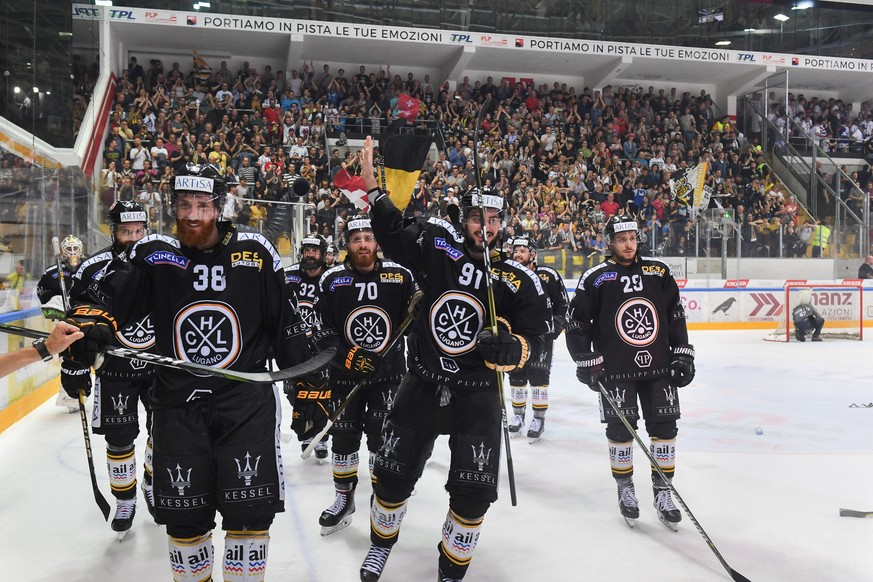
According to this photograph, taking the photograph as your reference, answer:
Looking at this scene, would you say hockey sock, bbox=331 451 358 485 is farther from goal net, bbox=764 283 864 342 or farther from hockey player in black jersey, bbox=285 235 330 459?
goal net, bbox=764 283 864 342

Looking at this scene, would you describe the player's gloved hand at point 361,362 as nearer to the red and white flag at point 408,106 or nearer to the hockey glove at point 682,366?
the hockey glove at point 682,366

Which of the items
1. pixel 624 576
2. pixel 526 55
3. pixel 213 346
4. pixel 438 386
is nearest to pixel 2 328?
pixel 213 346

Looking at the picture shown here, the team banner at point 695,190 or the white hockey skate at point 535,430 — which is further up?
the team banner at point 695,190

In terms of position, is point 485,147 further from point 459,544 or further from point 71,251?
point 459,544

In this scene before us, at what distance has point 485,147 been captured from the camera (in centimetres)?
1847

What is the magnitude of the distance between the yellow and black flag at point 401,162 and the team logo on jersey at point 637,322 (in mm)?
1558

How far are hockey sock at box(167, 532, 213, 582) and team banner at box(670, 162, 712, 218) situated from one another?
13.8 metres

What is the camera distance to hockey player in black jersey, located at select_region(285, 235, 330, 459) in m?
2.87

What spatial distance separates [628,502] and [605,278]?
1.32 meters

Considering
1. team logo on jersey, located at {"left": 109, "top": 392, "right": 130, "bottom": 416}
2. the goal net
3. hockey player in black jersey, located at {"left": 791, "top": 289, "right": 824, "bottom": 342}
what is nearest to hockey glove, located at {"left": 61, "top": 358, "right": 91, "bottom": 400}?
team logo on jersey, located at {"left": 109, "top": 392, "right": 130, "bottom": 416}

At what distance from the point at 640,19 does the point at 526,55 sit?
149 inches

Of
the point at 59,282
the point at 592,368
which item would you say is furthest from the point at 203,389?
the point at 59,282

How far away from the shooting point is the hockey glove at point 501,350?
3.07 m

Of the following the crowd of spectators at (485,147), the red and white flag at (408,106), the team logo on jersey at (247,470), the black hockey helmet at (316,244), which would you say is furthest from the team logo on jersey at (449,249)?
the red and white flag at (408,106)
